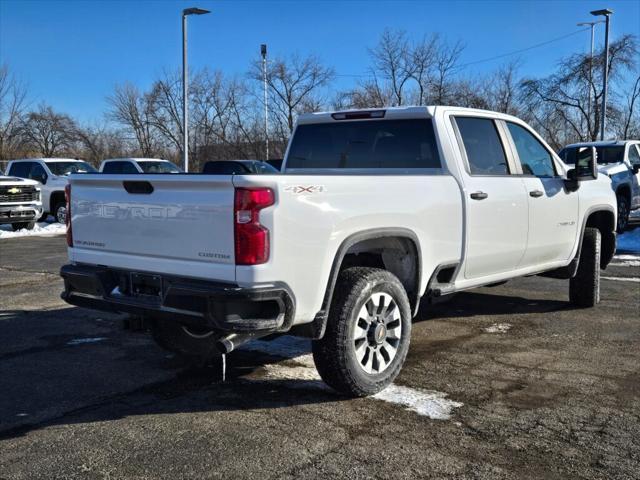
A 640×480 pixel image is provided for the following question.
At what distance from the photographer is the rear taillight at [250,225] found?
145 inches

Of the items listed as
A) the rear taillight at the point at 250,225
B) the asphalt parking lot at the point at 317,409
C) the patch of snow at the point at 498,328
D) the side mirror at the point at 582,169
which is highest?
the side mirror at the point at 582,169

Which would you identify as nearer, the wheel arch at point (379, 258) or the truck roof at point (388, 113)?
the wheel arch at point (379, 258)

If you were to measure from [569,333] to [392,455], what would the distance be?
3.29 m

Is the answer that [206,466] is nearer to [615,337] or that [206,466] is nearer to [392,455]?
[392,455]

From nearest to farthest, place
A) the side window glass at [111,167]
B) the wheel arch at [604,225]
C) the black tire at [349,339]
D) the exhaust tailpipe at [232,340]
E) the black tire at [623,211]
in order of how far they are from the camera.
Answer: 1. the exhaust tailpipe at [232,340]
2. the black tire at [349,339]
3. the wheel arch at [604,225]
4. the black tire at [623,211]
5. the side window glass at [111,167]

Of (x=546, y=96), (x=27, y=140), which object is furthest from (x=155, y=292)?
(x=27, y=140)

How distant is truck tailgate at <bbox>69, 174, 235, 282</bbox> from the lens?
3779 millimetres

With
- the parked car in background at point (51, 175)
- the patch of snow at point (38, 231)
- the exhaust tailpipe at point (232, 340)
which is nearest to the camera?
the exhaust tailpipe at point (232, 340)

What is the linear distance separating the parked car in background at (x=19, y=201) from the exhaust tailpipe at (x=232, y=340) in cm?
1476

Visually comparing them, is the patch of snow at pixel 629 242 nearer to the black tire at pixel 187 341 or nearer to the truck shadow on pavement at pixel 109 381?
the truck shadow on pavement at pixel 109 381

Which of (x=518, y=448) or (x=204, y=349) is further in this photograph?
(x=204, y=349)

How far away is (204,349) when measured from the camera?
4.88 meters

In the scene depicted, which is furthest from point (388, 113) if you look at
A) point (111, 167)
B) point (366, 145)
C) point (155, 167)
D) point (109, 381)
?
point (111, 167)

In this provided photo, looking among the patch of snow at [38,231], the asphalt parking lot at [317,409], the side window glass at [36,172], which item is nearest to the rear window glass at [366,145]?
the asphalt parking lot at [317,409]
